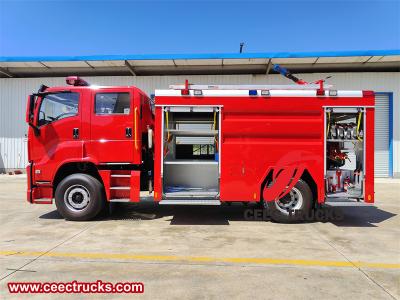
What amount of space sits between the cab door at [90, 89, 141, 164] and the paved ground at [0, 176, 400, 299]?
A: 145 cm

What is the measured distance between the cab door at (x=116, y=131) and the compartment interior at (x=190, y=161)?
70 cm

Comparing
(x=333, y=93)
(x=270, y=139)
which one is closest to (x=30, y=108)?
(x=270, y=139)

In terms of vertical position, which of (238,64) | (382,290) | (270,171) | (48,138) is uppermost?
(238,64)

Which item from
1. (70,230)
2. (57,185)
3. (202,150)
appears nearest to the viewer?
(70,230)

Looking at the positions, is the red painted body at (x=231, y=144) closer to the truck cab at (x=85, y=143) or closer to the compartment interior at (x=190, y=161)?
the truck cab at (x=85, y=143)

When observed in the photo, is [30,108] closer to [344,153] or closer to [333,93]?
[333,93]

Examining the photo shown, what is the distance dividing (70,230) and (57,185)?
4.24ft

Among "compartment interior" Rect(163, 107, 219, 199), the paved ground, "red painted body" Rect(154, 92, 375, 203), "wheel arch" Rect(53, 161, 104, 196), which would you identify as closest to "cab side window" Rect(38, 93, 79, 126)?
"wheel arch" Rect(53, 161, 104, 196)

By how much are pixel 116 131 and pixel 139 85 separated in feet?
34.8

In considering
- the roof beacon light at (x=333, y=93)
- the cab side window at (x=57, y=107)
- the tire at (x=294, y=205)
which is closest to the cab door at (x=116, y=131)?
the cab side window at (x=57, y=107)

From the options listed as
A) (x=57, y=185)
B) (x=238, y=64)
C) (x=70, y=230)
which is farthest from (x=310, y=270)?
(x=238, y=64)

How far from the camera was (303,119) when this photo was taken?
6520 millimetres

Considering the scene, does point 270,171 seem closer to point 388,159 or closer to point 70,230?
point 70,230

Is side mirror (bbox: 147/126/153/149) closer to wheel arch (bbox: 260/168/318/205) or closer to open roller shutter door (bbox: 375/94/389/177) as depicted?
wheel arch (bbox: 260/168/318/205)
